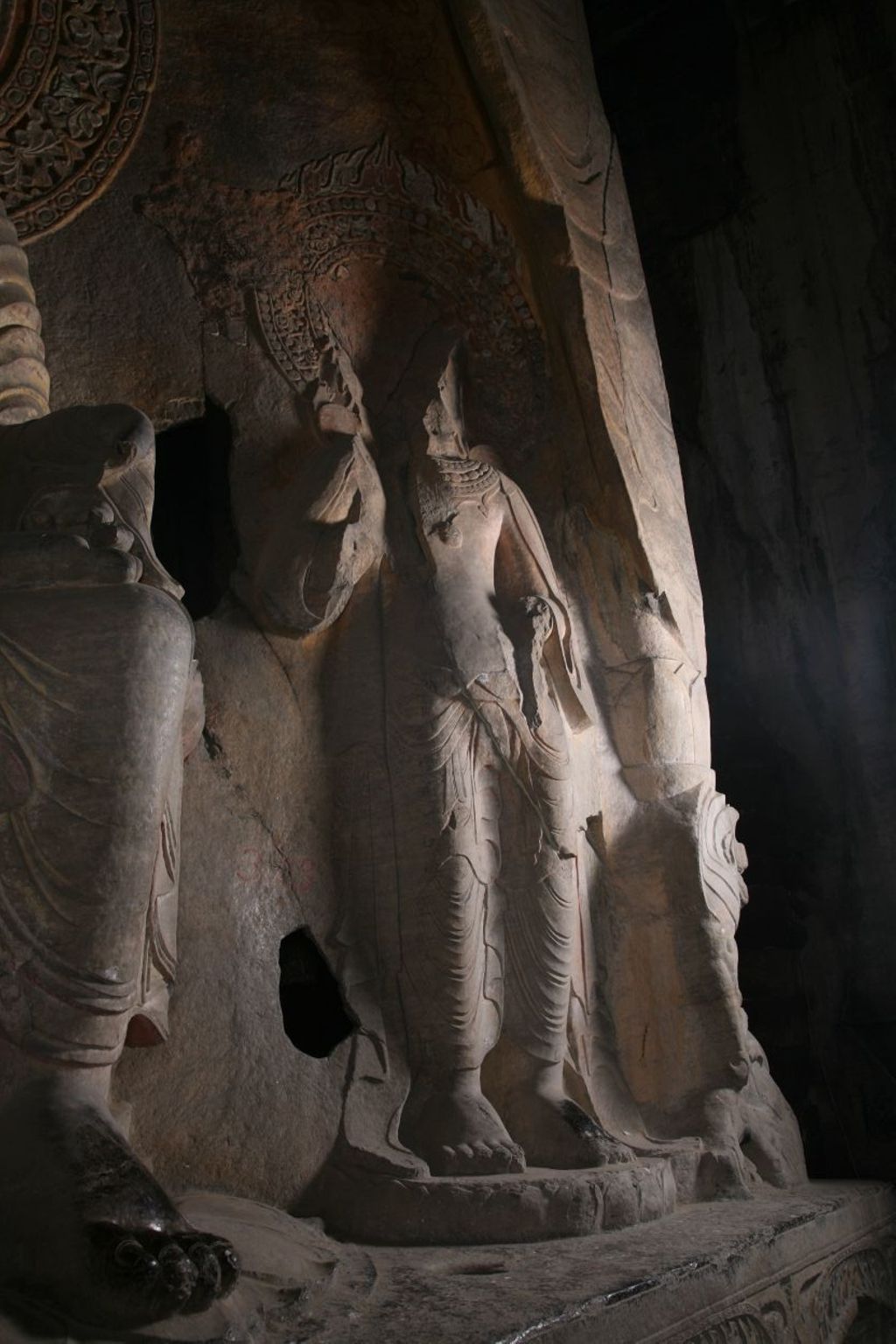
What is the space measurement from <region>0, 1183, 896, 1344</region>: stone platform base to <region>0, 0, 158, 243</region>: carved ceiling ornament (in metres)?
2.87

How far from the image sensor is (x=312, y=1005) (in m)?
4.02

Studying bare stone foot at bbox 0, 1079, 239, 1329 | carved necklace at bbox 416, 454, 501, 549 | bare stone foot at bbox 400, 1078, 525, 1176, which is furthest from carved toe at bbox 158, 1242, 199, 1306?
carved necklace at bbox 416, 454, 501, 549

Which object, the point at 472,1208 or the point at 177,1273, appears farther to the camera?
the point at 472,1208

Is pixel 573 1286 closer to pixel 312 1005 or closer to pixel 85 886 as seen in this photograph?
pixel 85 886

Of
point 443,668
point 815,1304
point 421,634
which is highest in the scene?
point 421,634

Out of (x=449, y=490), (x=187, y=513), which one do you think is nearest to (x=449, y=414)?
(x=449, y=490)

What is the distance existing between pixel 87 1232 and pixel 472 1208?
44.9 inches

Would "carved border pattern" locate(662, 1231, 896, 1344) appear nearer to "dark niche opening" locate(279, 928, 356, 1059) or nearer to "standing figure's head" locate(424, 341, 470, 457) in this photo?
"dark niche opening" locate(279, 928, 356, 1059)

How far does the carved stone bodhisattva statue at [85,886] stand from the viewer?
1.99 meters

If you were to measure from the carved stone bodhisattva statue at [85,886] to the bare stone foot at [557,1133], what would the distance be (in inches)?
47.2

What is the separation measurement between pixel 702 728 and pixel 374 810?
1317 mm

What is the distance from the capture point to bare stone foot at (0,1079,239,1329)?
6.32ft

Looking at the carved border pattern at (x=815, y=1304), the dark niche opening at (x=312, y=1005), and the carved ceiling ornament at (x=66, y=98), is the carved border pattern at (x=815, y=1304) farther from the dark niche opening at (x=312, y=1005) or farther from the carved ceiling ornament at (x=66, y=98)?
the carved ceiling ornament at (x=66, y=98)

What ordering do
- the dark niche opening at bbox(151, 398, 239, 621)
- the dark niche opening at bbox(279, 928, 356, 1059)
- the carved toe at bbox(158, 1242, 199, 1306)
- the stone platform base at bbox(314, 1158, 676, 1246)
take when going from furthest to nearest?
the dark niche opening at bbox(151, 398, 239, 621) → the dark niche opening at bbox(279, 928, 356, 1059) → the stone platform base at bbox(314, 1158, 676, 1246) → the carved toe at bbox(158, 1242, 199, 1306)
